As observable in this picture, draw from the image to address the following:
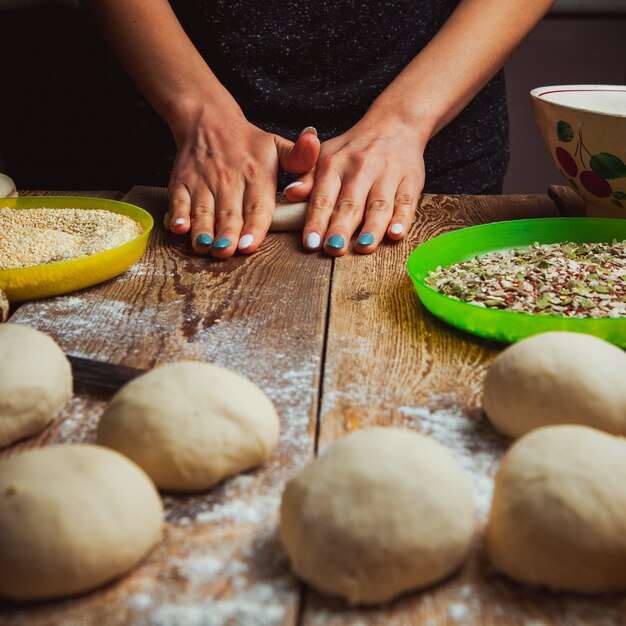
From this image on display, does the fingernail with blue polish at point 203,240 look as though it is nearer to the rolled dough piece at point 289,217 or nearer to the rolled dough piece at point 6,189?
the rolled dough piece at point 289,217

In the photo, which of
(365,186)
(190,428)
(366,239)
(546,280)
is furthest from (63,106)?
(190,428)

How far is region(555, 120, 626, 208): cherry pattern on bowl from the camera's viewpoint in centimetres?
143

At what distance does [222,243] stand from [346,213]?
266 mm

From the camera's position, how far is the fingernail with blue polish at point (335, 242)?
4.80 ft

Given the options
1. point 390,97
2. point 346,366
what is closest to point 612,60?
point 390,97

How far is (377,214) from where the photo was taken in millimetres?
1542

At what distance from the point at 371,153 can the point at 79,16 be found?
1.61m

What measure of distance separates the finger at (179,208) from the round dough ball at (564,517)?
1018mm

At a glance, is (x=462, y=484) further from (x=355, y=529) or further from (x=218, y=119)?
(x=218, y=119)

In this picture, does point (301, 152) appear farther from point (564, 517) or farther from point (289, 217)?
point (564, 517)

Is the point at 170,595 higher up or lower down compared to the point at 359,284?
higher up

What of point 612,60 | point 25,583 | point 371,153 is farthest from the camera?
point 612,60

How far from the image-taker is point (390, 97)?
173 cm

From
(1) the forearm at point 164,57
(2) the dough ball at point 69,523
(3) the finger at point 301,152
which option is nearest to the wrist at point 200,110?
(1) the forearm at point 164,57
